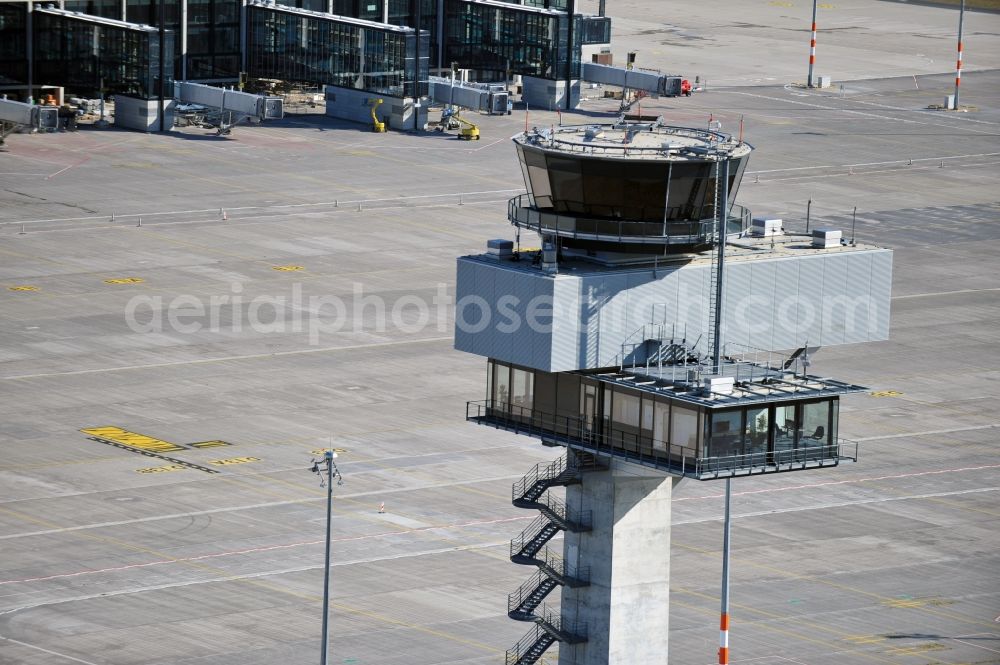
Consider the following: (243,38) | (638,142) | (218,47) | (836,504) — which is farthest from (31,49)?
(638,142)

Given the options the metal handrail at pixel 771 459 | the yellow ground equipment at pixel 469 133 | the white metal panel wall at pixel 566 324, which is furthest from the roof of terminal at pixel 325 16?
the metal handrail at pixel 771 459

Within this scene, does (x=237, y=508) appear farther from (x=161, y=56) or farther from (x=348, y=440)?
(x=161, y=56)

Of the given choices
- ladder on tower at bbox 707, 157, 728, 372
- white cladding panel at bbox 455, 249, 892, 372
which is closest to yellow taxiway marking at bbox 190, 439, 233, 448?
white cladding panel at bbox 455, 249, 892, 372

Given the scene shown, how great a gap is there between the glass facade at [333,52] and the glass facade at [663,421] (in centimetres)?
11524

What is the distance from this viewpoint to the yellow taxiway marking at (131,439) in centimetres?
10050

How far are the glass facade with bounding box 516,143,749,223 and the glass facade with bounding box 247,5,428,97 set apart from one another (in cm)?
11446

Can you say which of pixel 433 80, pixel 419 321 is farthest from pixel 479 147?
pixel 419 321

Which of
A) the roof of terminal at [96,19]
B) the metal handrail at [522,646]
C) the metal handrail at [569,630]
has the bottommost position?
the metal handrail at [522,646]

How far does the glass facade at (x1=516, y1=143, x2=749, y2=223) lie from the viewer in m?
70.5

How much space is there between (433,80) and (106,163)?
35072 mm

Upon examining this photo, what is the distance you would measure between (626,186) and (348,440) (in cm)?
3527

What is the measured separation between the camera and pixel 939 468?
102500 mm

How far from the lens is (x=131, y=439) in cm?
10162

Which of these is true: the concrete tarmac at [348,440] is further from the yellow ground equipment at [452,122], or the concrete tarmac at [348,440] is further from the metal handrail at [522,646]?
the yellow ground equipment at [452,122]
